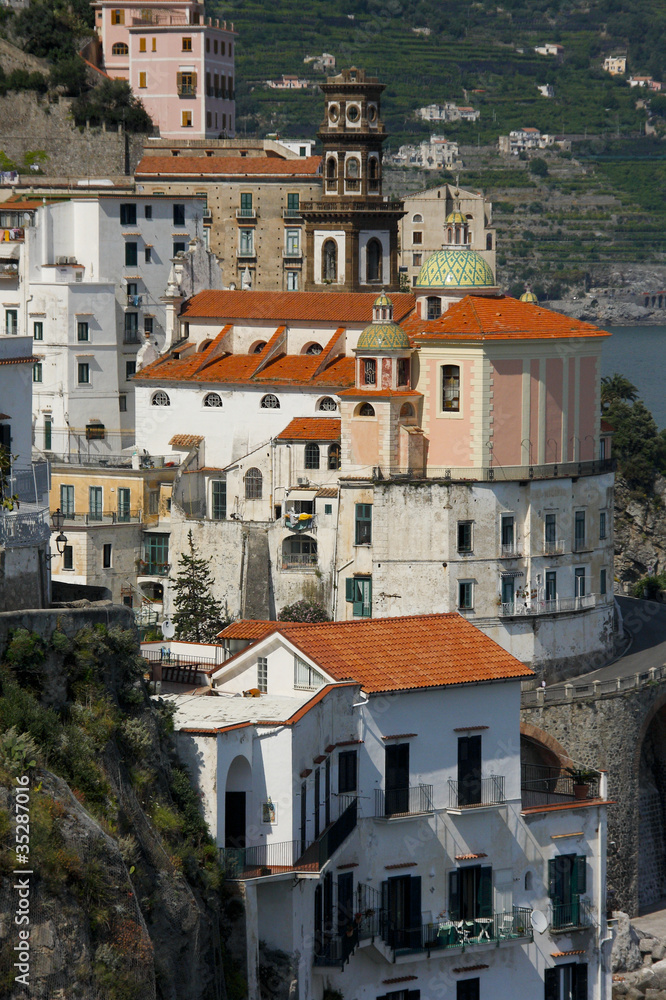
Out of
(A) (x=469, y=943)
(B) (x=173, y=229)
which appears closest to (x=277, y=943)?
(A) (x=469, y=943)

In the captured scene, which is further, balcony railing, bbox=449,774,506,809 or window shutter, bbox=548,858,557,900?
window shutter, bbox=548,858,557,900

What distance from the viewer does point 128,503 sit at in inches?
3221

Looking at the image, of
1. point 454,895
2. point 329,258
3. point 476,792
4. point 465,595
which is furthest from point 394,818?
point 329,258

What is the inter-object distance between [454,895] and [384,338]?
1088 inches

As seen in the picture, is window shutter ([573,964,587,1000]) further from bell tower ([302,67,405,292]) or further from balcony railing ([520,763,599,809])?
bell tower ([302,67,405,292])

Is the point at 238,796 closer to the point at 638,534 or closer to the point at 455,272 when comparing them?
the point at 455,272

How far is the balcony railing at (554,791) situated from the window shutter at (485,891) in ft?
7.62

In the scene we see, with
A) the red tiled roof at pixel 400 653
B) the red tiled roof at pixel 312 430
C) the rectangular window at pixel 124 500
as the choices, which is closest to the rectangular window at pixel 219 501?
the red tiled roof at pixel 312 430

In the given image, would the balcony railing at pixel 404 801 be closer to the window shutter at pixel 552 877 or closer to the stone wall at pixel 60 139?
the window shutter at pixel 552 877

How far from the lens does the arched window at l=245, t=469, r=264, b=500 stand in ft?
269

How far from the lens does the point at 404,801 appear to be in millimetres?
53375

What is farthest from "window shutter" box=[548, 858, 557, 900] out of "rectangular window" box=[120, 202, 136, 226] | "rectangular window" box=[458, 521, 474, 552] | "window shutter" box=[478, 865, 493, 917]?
"rectangular window" box=[120, 202, 136, 226]

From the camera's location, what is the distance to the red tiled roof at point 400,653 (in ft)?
174

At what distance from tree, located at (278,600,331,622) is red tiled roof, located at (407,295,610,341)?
34.5ft
